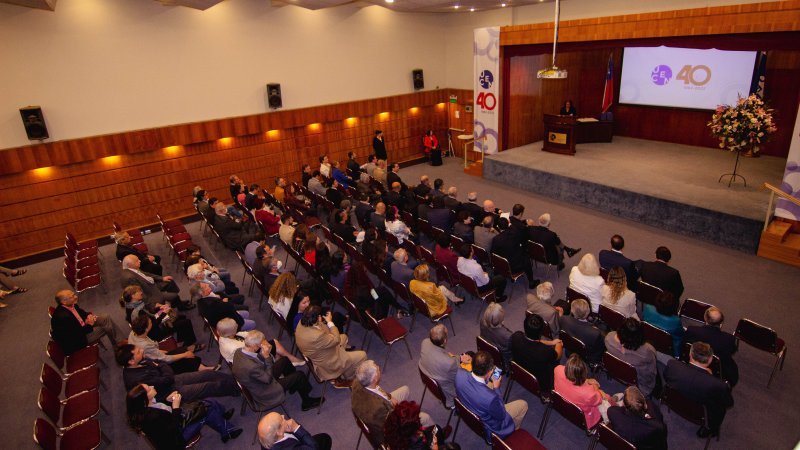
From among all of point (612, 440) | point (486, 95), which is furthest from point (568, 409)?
point (486, 95)

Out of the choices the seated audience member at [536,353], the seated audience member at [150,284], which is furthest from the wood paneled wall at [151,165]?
the seated audience member at [536,353]

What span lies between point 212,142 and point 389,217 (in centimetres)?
668

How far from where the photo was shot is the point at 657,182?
1016 centimetres

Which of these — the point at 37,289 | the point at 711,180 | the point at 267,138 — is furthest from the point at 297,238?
the point at 711,180

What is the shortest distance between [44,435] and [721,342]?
6820 millimetres

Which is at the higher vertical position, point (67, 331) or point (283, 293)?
point (283, 293)

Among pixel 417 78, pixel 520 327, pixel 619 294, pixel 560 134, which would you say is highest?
pixel 417 78

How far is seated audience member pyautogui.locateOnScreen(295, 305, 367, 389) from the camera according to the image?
486cm

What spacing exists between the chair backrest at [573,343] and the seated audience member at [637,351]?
1.12 ft

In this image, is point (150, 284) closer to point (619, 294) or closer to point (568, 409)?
point (568, 409)

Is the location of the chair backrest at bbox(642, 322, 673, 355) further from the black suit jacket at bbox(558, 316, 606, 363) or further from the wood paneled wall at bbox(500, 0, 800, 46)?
the wood paneled wall at bbox(500, 0, 800, 46)

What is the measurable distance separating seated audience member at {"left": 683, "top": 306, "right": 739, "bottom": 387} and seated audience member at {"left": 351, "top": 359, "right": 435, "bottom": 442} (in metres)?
3.22

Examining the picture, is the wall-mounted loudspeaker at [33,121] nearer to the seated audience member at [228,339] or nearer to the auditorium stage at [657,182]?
the seated audience member at [228,339]

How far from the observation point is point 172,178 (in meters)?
11.9
